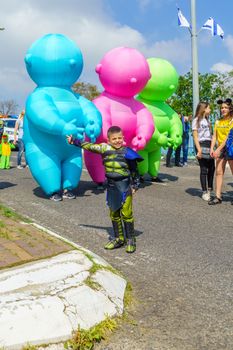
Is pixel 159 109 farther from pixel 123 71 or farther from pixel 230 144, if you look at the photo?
pixel 230 144

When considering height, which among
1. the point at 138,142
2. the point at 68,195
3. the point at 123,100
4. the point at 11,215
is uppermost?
the point at 123,100

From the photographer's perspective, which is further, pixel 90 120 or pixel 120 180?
pixel 90 120

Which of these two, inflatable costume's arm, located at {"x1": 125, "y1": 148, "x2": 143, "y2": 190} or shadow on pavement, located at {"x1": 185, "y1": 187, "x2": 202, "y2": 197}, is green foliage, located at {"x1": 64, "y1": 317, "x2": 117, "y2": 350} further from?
shadow on pavement, located at {"x1": 185, "y1": 187, "x2": 202, "y2": 197}

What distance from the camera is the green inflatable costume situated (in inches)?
323

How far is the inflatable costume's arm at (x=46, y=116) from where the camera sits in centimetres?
583

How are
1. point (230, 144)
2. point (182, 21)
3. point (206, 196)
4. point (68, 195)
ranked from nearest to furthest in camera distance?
point (230, 144) → point (68, 195) → point (206, 196) → point (182, 21)

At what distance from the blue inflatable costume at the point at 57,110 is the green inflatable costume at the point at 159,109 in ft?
6.64

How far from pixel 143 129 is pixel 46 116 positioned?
2.03 m

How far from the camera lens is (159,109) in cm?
841

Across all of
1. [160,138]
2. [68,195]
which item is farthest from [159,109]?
[68,195]

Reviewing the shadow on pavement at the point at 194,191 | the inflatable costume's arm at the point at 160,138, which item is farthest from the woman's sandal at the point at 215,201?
the inflatable costume's arm at the point at 160,138

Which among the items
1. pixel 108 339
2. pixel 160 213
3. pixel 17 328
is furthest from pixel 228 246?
pixel 17 328

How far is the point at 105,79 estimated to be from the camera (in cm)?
733

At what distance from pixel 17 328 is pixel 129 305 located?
877mm
